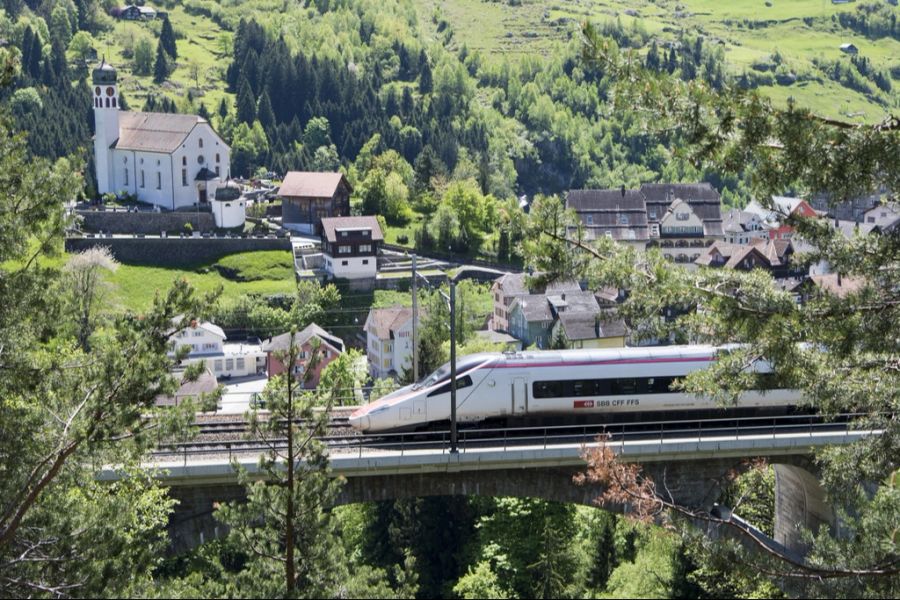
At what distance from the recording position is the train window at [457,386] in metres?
25.9

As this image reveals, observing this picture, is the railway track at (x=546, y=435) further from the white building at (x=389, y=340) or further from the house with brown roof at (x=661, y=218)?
the house with brown roof at (x=661, y=218)

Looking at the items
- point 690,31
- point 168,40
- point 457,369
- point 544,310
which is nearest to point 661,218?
point 544,310

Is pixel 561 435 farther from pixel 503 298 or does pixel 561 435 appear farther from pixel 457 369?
pixel 503 298

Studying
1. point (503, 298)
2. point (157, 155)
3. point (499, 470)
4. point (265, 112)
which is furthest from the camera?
point (265, 112)

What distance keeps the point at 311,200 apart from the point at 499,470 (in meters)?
62.5

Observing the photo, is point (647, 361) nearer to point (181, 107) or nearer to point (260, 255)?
point (260, 255)

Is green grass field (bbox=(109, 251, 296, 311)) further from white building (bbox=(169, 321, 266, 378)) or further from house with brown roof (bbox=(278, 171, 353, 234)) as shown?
white building (bbox=(169, 321, 266, 378))

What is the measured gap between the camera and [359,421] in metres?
26.1

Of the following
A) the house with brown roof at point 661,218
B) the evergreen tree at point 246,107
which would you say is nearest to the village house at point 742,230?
the house with brown roof at point 661,218

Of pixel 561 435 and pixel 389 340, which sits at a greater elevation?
pixel 561 435

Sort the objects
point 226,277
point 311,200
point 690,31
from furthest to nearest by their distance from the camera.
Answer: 1. point 690,31
2. point 311,200
3. point 226,277

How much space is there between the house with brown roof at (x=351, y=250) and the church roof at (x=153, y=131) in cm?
1427

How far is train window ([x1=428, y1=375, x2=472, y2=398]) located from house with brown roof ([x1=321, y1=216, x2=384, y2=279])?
5174 centimetres

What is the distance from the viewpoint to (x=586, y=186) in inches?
5123
